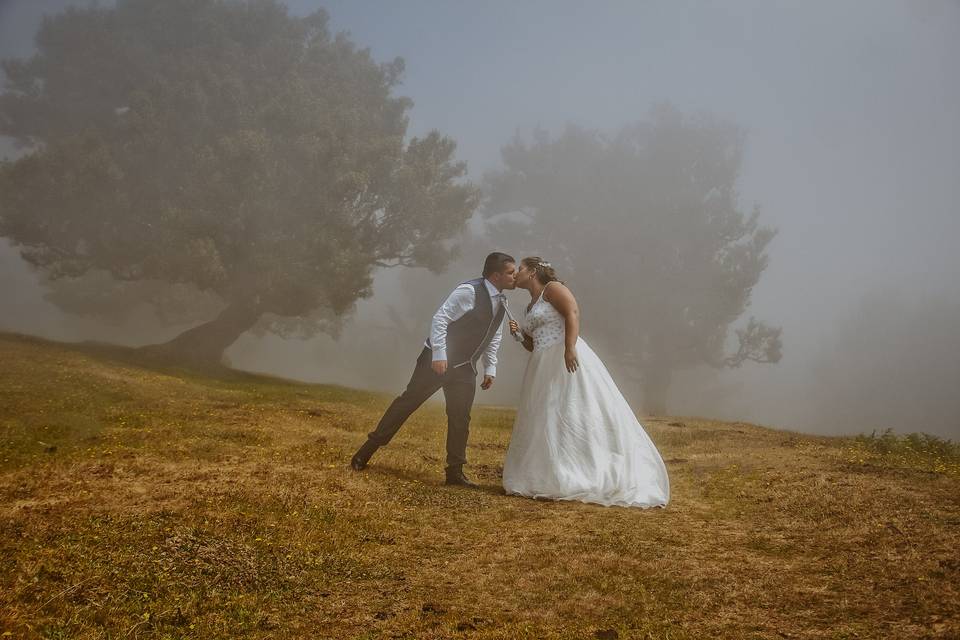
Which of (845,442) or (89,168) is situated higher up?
(89,168)

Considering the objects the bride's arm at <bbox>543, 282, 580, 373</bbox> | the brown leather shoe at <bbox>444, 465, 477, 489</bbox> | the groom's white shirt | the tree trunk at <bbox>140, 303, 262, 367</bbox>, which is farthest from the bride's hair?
the tree trunk at <bbox>140, 303, 262, 367</bbox>

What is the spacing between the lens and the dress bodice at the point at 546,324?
9281mm

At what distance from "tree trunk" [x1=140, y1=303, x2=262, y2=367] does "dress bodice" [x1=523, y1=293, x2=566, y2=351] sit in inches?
906

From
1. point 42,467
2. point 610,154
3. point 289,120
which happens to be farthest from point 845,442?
point 610,154

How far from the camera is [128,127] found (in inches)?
1139

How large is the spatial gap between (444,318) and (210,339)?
2491 cm

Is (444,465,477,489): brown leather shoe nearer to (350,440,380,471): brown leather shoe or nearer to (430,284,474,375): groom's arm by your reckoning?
(350,440,380,471): brown leather shoe

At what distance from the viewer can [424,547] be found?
21.7 ft

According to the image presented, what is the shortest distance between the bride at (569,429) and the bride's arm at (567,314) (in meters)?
0.01

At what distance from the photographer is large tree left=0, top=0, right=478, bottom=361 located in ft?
92.7

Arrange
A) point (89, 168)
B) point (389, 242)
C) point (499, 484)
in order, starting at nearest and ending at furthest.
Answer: point (499, 484) → point (89, 168) → point (389, 242)

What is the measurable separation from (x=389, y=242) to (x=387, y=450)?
2133cm

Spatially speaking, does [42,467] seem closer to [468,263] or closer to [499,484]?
[499,484]

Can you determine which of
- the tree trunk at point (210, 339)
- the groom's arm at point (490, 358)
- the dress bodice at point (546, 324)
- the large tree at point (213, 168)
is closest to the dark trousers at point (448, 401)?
the groom's arm at point (490, 358)
